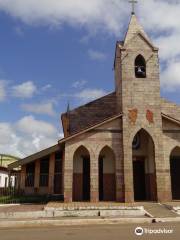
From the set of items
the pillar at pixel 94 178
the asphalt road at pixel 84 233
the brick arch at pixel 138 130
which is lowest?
the asphalt road at pixel 84 233

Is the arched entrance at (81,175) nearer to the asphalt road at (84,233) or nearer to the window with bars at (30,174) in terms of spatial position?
the window with bars at (30,174)

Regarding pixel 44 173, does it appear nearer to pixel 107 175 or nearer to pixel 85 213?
pixel 107 175

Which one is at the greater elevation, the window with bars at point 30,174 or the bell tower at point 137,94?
the bell tower at point 137,94

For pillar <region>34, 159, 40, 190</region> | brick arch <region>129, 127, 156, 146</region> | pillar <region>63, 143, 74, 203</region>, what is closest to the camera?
pillar <region>63, 143, 74, 203</region>

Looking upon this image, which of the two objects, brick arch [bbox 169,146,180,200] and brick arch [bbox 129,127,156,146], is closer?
brick arch [bbox 129,127,156,146]

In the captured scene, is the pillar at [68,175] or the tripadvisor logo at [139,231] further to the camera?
the pillar at [68,175]

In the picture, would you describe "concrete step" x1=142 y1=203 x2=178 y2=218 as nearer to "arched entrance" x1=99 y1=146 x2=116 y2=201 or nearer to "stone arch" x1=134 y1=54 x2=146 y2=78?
"arched entrance" x1=99 y1=146 x2=116 y2=201

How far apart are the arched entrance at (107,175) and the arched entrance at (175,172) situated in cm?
413

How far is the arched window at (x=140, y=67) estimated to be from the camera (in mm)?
22625

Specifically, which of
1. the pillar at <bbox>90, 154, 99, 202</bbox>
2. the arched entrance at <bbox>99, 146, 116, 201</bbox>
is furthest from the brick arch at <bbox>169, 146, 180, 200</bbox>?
the pillar at <bbox>90, 154, 99, 202</bbox>

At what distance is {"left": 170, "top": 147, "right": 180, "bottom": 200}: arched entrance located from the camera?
2245 cm

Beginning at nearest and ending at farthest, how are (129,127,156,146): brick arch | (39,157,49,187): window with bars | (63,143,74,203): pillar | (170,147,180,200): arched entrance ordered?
(63,143,74,203): pillar < (129,127,156,146): brick arch < (170,147,180,200): arched entrance < (39,157,49,187): window with bars

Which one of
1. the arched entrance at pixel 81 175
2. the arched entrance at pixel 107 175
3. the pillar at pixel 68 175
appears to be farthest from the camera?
the arched entrance at pixel 81 175

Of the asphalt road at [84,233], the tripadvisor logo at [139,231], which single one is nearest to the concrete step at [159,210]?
the asphalt road at [84,233]
